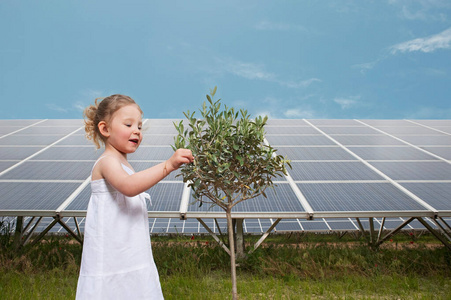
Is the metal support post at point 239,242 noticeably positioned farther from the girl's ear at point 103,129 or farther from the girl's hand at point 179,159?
the girl's hand at point 179,159

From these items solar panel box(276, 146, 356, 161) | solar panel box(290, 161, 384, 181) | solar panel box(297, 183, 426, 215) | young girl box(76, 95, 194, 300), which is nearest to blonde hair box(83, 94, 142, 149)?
young girl box(76, 95, 194, 300)

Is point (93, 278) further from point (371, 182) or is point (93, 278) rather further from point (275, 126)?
point (275, 126)

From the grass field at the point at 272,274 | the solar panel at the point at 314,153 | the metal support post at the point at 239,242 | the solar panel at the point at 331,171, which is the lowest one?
the grass field at the point at 272,274

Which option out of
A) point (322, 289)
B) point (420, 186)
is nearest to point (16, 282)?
point (322, 289)

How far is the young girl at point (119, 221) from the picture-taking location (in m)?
2.46

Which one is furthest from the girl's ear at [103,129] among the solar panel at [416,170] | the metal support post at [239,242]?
the solar panel at [416,170]

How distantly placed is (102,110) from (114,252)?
1.10m

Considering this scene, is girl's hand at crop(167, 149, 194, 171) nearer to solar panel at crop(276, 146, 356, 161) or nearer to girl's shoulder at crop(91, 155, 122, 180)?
girl's shoulder at crop(91, 155, 122, 180)

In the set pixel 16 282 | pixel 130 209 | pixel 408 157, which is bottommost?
pixel 16 282

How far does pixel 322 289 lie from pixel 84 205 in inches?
176

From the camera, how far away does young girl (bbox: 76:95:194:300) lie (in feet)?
8.06

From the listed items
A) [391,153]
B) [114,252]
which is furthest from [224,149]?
[391,153]

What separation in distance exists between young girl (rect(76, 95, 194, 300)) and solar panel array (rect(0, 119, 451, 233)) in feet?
3.74

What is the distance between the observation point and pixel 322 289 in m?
5.96
